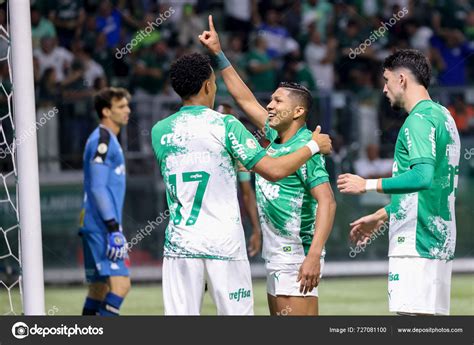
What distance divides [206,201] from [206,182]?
110mm

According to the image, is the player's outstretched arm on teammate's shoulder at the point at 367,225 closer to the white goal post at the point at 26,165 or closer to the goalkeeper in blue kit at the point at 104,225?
the white goal post at the point at 26,165

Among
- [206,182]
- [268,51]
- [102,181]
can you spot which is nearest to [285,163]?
[206,182]

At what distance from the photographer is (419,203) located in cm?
611

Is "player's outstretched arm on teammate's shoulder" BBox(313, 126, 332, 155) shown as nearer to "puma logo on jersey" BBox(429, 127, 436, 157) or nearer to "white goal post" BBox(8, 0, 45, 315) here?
"puma logo on jersey" BBox(429, 127, 436, 157)

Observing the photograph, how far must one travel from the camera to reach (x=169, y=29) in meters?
15.6

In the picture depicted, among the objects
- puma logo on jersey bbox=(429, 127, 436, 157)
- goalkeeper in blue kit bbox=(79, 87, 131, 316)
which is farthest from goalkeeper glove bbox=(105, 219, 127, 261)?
puma logo on jersey bbox=(429, 127, 436, 157)

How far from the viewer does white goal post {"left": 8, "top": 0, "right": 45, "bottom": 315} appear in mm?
6520

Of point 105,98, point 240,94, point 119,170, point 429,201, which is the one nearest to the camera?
point 429,201

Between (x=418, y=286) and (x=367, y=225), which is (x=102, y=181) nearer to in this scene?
(x=367, y=225)

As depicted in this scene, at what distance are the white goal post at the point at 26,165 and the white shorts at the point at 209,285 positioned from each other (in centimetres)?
96

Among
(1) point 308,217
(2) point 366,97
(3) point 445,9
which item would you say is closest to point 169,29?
(2) point 366,97

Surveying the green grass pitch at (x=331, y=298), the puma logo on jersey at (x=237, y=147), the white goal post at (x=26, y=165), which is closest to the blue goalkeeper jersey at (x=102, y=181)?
the green grass pitch at (x=331, y=298)

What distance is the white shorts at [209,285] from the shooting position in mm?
5977
